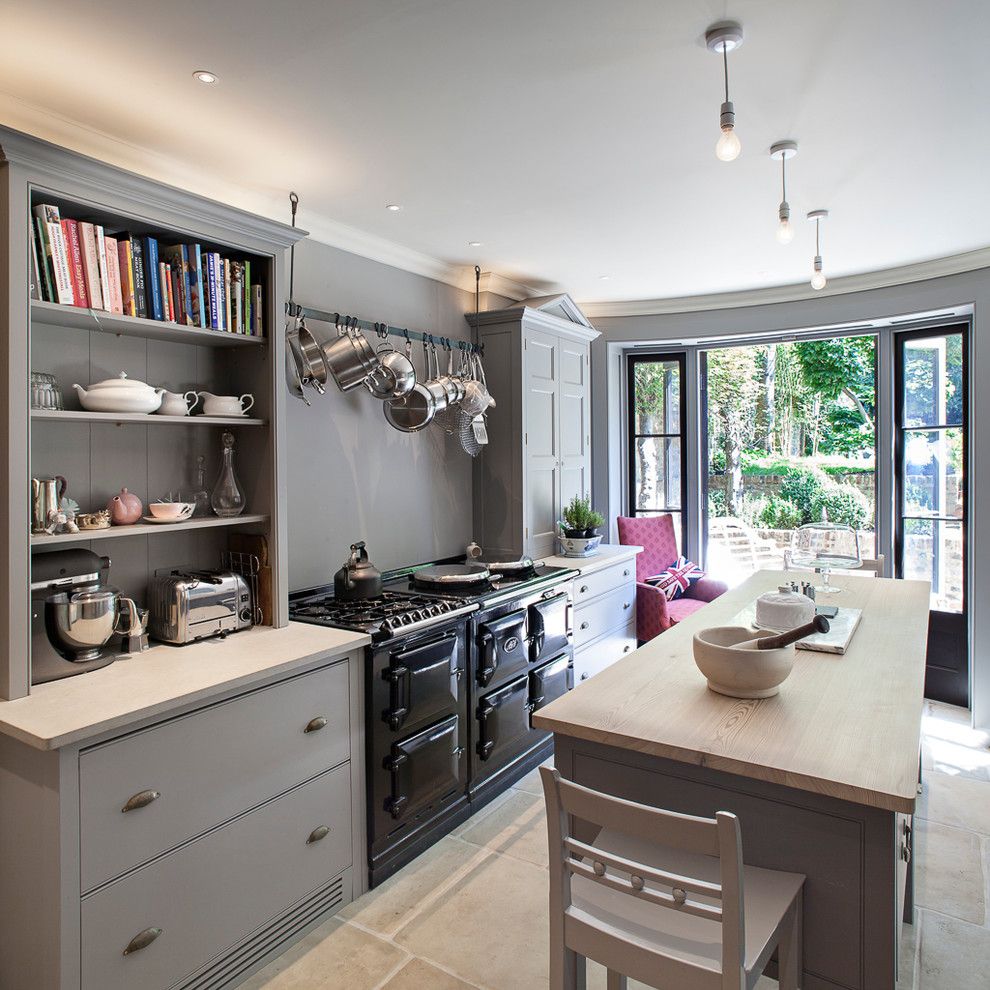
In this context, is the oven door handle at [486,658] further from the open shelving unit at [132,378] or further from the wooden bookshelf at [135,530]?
the wooden bookshelf at [135,530]

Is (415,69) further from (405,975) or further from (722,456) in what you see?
(722,456)

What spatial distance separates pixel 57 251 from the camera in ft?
6.47

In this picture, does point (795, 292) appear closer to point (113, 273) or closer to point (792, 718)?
point (792, 718)

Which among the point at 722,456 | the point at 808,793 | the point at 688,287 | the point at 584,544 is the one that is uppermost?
the point at 688,287

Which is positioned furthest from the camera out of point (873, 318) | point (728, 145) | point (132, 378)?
point (873, 318)

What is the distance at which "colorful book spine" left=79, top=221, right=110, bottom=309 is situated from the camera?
204 centimetres

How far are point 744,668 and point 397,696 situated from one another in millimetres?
1333

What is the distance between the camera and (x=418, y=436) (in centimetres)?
379

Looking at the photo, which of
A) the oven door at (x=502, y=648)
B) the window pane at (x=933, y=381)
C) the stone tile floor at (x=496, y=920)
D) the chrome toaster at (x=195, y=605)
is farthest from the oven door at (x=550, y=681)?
the window pane at (x=933, y=381)

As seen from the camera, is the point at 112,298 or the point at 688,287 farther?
the point at 688,287

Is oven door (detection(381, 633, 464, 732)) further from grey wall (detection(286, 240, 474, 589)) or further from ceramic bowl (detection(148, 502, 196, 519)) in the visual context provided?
ceramic bowl (detection(148, 502, 196, 519))

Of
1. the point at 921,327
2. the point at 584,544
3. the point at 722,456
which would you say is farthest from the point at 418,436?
the point at 921,327

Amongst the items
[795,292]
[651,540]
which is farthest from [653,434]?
[795,292]

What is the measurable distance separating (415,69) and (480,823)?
2745 millimetres
